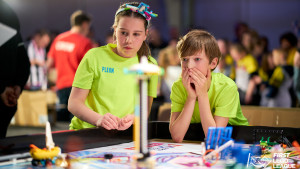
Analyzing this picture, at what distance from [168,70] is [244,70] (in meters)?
1.08

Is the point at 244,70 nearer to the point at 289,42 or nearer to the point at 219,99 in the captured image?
the point at 289,42

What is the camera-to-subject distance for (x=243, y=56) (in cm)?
461

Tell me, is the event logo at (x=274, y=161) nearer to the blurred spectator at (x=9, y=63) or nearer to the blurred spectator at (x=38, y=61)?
the blurred spectator at (x=9, y=63)

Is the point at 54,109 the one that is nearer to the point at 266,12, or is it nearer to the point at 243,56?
the point at 243,56

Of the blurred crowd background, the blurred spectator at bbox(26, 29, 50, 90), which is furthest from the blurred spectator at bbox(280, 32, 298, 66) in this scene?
the blurred spectator at bbox(26, 29, 50, 90)

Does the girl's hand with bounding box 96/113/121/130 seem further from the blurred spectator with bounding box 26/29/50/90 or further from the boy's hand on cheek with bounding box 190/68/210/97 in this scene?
the blurred spectator with bounding box 26/29/50/90

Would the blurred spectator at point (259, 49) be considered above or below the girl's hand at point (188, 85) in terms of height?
above

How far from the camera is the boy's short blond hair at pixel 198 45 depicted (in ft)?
5.36

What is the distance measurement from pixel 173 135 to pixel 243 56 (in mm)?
3213

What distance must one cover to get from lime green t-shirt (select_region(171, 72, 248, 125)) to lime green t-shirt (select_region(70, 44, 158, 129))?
21 centimetres

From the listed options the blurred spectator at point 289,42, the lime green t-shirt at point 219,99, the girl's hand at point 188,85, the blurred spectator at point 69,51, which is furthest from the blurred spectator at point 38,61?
the girl's hand at point 188,85

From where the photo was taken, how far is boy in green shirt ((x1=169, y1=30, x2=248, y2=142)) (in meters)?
1.60

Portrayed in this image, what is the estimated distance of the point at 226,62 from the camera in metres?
4.86

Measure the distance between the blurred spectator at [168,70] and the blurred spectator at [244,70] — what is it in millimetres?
916
